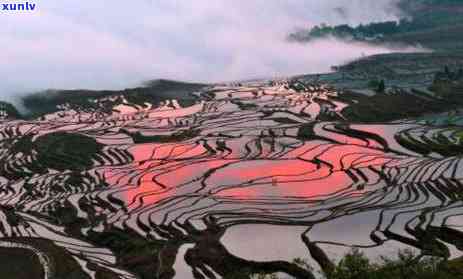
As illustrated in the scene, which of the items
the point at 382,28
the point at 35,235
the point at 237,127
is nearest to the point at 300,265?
the point at 35,235

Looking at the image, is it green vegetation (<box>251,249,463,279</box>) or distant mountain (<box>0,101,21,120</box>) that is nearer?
Result: green vegetation (<box>251,249,463,279</box>)

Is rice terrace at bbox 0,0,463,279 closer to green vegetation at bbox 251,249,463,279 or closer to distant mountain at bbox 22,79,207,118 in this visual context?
green vegetation at bbox 251,249,463,279

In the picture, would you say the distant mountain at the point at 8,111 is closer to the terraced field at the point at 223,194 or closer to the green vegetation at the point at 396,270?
the terraced field at the point at 223,194

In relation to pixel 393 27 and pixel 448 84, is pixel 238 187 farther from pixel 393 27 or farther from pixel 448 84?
pixel 393 27

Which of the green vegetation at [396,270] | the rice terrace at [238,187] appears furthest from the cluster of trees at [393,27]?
the green vegetation at [396,270]

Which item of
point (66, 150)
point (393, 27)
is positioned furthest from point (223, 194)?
point (393, 27)

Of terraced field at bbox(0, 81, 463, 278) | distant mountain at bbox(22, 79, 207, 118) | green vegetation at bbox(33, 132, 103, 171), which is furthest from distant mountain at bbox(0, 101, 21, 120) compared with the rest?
green vegetation at bbox(33, 132, 103, 171)
